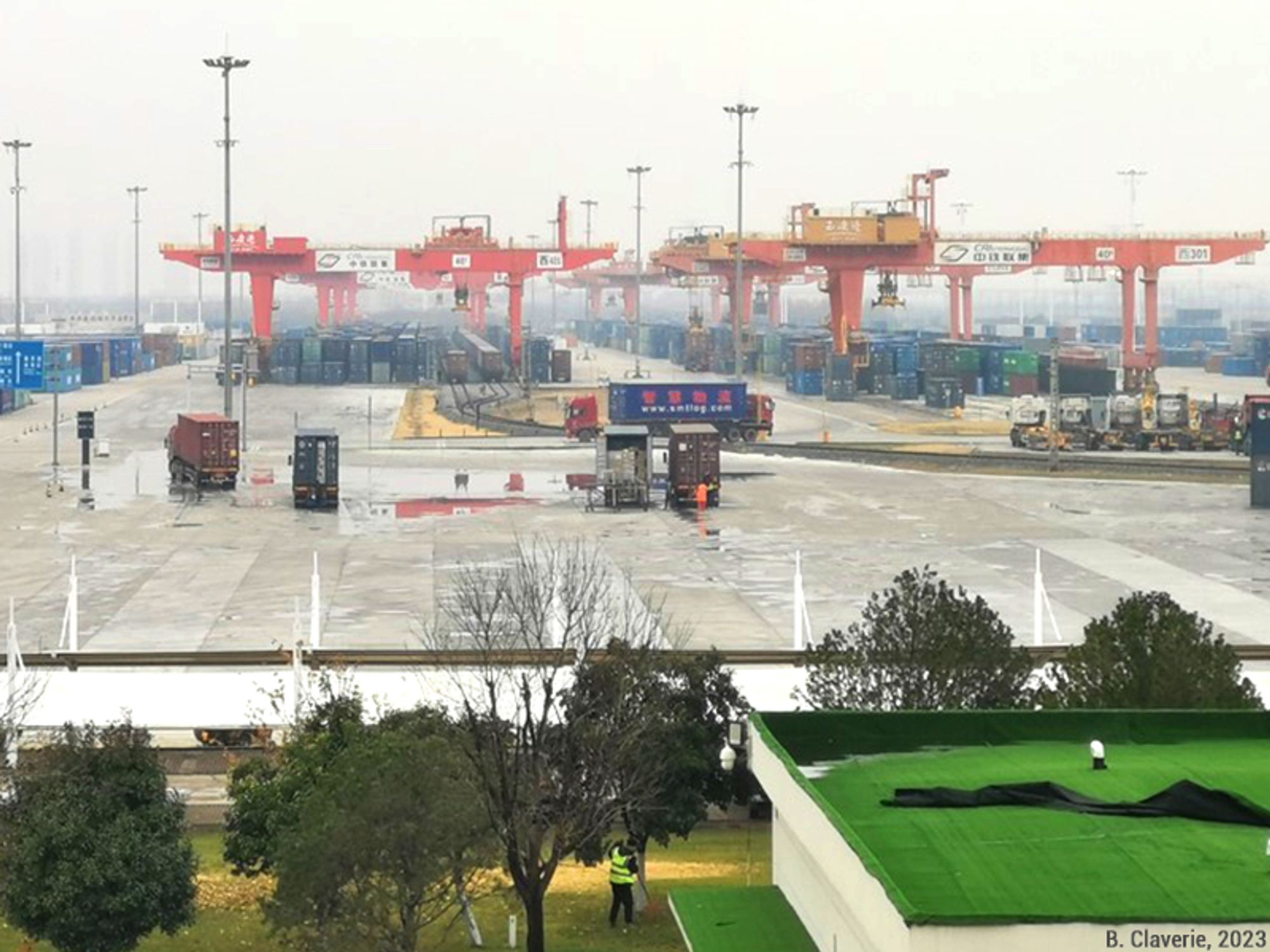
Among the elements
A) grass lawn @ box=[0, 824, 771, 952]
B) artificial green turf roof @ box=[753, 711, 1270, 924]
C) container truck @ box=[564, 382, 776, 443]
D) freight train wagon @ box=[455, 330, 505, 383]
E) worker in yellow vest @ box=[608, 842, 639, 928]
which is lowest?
grass lawn @ box=[0, 824, 771, 952]

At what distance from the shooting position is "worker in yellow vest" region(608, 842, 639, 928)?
25188 mm

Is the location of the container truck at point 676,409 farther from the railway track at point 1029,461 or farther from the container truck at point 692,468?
the container truck at point 692,468

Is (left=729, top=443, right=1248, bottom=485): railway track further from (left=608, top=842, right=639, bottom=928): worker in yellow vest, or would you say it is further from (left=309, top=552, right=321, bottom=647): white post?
(left=608, top=842, right=639, bottom=928): worker in yellow vest

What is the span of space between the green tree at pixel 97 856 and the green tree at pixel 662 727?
181 inches

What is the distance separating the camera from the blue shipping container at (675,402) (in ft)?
296

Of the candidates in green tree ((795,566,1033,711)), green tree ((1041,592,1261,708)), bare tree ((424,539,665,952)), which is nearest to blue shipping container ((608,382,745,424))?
bare tree ((424,539,665,952))

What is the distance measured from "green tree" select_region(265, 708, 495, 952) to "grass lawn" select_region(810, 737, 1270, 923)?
3.48 meters

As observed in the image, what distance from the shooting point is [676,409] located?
9156 centimetres

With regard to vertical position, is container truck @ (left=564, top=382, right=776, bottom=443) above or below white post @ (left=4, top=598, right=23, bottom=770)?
above

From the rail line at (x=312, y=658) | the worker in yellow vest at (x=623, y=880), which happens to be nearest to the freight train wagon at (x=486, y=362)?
the rail line at (x=312, y=658)

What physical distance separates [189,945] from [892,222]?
109 m

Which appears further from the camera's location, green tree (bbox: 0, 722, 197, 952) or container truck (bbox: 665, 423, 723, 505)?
container truck (bbox: 665, 423, 723, 505)

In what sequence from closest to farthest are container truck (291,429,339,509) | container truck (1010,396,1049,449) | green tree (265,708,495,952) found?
green tree (265,708,495,952), container truck (291,429,339,509), container truck (1010,396,1049,449)

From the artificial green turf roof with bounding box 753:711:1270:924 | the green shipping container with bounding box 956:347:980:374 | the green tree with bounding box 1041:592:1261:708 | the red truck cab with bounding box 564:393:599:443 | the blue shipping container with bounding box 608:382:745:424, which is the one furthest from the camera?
the green shipping container with bounding box 956:347:980:374
